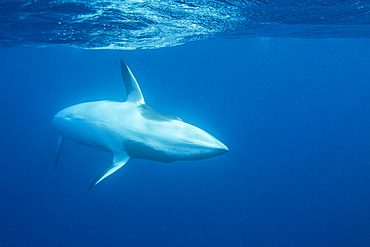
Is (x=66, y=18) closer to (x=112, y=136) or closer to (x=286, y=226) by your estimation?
(x=112, y=136)

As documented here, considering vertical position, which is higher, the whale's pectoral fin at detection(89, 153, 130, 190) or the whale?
the whale

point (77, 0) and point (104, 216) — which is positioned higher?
point (77, 0)

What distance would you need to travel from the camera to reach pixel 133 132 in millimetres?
4660

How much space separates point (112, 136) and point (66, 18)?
7.97 meters

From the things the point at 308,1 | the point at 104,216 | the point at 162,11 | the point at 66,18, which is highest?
the point at 308,1

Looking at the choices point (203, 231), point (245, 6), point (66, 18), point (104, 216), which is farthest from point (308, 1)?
point (104, 216)

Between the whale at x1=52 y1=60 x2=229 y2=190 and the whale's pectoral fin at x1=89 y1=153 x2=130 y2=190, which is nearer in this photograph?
the whale at x1=52 y1=60 x2=229 y2=190

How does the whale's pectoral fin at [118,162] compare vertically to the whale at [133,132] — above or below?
below

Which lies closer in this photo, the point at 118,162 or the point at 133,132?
the point at 133,132

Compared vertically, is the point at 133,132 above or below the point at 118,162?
above

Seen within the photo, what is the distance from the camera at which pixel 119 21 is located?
11.4 meters

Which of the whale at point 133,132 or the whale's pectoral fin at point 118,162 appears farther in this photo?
the whale's pectoral fin at point 118,162

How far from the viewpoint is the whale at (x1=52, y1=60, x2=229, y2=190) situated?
3846 millimetres

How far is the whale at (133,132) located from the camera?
12.6 ft
